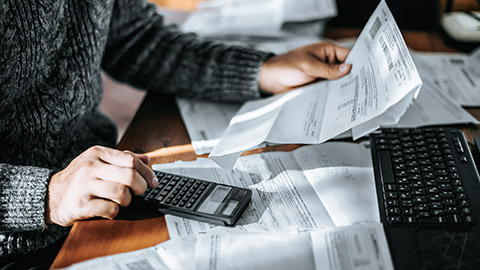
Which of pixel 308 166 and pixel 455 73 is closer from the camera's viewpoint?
pixel 308 166

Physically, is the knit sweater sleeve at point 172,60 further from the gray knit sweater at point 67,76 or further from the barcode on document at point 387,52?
the barcode on document at point 387,52

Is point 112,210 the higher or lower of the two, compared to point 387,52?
lower

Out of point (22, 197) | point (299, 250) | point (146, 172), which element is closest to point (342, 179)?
point (299, 250)

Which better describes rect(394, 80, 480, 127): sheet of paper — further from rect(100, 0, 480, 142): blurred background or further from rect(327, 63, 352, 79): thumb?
rect(100, 0, 480, 142): blurred background

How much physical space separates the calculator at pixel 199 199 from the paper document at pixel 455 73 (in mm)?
545

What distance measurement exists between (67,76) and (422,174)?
58cm

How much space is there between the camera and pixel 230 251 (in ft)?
1.88

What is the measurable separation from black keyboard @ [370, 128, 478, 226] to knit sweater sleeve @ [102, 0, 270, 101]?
0.31 m

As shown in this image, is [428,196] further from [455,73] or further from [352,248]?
[455,73]

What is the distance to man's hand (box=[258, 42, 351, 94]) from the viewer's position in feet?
2.95

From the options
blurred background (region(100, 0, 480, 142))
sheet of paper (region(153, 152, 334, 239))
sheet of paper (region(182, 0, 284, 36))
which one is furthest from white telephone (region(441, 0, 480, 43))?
sheet of paper (region(153, 152, 334, 239))

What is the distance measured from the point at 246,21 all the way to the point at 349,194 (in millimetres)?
778

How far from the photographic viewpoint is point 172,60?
1013 millimetres

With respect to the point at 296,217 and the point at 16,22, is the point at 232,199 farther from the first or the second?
the point at 16,22
